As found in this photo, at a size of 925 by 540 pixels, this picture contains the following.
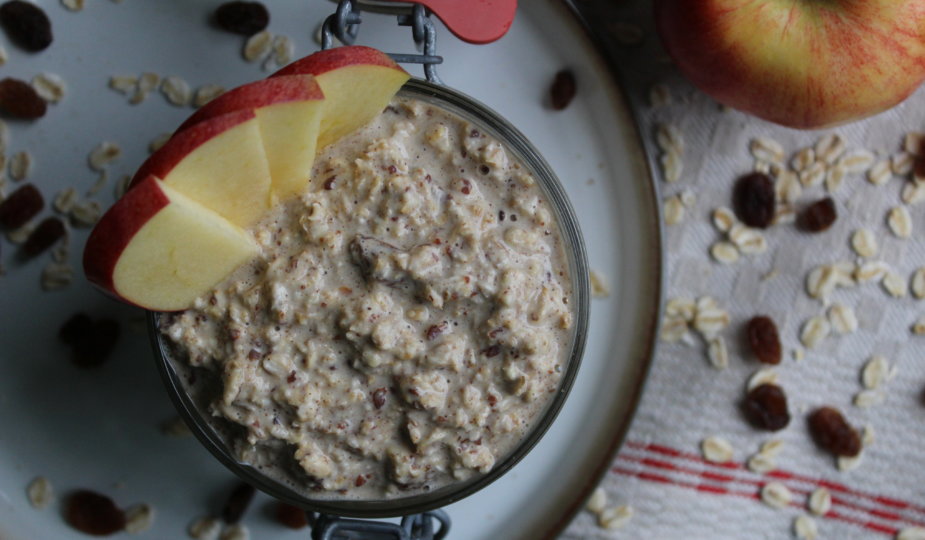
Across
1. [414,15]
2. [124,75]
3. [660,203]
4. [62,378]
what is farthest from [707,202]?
[62,378]

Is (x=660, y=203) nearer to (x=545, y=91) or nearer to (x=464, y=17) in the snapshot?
(x=545, y=91)

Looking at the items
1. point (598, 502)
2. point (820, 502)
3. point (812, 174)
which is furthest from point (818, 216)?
point (598, 502)

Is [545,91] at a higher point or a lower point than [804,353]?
higher

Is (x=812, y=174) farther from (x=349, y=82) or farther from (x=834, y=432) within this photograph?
(x=349, y=82)

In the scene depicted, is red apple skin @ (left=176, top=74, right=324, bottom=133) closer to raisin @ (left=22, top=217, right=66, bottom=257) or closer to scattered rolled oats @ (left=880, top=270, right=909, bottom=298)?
raisin @ (left=22, top=217, right=66, bottom=257)

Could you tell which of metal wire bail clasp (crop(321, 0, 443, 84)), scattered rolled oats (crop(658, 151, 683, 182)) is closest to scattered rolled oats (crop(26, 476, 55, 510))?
metal wire bail clasp (crop(321, 0, 443, 84))

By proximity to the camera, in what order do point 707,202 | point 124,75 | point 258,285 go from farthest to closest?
point 707,202 < point 124,75 < point 258,285
